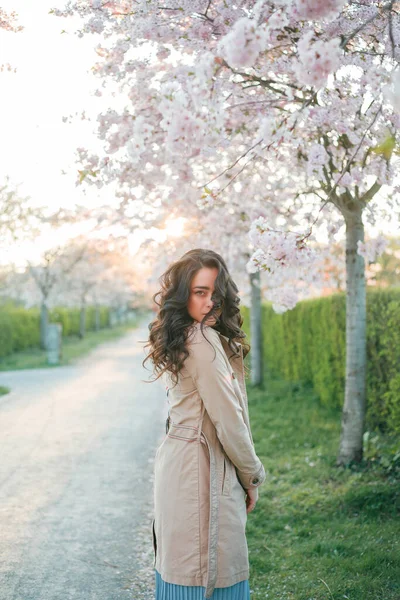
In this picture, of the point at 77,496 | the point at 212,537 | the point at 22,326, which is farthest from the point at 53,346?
the point at 212,537

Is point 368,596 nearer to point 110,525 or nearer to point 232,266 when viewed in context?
point 110,525

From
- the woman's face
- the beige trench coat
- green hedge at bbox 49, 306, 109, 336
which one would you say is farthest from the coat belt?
green hedge at bbox 49, 306, 109, 336

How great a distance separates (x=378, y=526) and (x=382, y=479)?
997 millimetres

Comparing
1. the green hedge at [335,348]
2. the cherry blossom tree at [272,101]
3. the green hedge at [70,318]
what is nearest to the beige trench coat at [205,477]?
the cherry blossom tree at [272,101]

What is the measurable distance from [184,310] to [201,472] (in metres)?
0.74

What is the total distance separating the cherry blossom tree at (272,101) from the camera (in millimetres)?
2754

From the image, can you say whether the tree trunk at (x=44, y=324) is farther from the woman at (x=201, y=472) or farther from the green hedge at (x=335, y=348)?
the woman at (x=201, y=472)

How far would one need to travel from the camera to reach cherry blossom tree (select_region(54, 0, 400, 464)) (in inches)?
108

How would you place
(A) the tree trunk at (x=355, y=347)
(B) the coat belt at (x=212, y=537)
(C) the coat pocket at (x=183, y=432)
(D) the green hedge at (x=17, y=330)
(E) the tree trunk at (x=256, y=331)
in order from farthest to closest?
(D) the green hedge at (x=17, y=330) < (E) the tree trunk at (x=256, y=331) < (A) the tree trunk at (x=355, y=347) < (C) the coat pocket at (x=183, y=432) < (B) the coat belt at (x=212, y=537)

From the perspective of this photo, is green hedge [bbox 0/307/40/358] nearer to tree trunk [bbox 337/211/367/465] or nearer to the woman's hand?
tree trunk [bbox 337/211/367/465]

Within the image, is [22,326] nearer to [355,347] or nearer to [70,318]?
[70,318]

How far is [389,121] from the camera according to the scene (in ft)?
13.8

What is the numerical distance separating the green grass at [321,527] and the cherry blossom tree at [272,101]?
57 cm

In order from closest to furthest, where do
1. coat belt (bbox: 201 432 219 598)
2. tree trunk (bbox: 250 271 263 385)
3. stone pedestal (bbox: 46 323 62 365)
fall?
coat belt (bbox: 201 432 219 598) → tree trunk (bbox: 250 271 263 385) → stone pedestal (bbox: 46 323 62 365)
